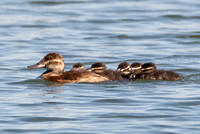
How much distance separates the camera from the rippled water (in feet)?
30.3

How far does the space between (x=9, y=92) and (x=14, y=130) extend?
9.13ft

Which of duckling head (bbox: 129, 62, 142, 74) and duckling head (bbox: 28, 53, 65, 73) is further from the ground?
duckling head (bbox: 28, 53, 65, 73)

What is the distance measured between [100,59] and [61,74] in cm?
314

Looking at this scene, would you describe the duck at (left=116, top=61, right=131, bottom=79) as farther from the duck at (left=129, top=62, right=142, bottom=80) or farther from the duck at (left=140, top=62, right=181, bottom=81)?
the duck at (left=140, top=62, right=181, bottom=81)

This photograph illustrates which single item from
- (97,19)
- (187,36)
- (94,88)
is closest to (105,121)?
(94,88)

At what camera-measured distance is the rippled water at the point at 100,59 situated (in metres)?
9.23

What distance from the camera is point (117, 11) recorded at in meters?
24.3

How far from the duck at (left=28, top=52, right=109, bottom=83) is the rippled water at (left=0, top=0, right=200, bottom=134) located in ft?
0.48

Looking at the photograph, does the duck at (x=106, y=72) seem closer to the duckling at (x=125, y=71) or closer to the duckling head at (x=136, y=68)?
the duckling at (x=125, y=71)

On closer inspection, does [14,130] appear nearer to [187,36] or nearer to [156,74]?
[156,74]

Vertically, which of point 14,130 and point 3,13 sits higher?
point 3,13

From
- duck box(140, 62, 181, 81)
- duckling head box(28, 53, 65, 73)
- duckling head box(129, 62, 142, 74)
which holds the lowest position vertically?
duck box(140, 62, 181, 81)

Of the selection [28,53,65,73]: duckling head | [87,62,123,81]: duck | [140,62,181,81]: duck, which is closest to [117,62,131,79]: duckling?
[87,62,123,81]: duck

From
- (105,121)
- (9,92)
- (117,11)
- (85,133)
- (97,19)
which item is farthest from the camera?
(117,11)
